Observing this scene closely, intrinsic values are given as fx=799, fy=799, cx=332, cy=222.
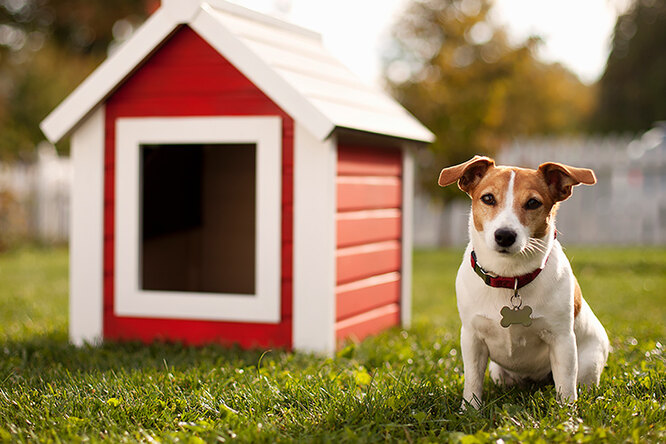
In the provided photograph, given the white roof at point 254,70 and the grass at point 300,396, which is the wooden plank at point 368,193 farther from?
the grass at point 300,396

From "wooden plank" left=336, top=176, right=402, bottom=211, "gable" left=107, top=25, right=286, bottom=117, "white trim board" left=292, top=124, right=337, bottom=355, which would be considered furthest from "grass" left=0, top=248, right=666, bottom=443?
"gable" left=107, top=25, right=286, bottom=117

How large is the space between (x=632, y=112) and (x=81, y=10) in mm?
19009

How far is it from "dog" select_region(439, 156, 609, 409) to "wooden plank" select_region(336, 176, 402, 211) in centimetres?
169

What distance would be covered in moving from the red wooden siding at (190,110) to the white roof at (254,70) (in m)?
0.11

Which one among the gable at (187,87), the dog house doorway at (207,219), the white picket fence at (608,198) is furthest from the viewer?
the white picket fence at (608,198)

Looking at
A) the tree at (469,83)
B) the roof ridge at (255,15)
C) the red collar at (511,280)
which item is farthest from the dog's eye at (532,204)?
the tree at (469,83)

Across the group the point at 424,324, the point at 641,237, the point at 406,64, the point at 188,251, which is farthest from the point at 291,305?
the point at 406,64

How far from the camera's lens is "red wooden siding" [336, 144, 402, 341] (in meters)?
5.18

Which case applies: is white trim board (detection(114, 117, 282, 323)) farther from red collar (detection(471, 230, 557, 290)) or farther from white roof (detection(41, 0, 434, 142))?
red collar (detection(471, 230, 557, 290))

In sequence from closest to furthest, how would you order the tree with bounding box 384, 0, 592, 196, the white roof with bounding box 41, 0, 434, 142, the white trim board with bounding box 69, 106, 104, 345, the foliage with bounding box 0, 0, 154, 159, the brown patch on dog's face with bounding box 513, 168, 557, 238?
the brown patch on dog's face with bounding box 513, 168, 557, 238
the white roof with bounding box 41, 0, 434, 142
the white trim board with bounding box 69, 106, 104, 345
the tree with bounding box 384, 0, 592, 196
the foliage with bounding box 0, 0, 154, 159

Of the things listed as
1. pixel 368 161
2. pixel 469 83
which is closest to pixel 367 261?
pixel 368 161

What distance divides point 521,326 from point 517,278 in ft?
0.70

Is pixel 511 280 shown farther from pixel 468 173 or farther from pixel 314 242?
pixel 314 242

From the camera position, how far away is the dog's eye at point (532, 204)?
325 centimetres
